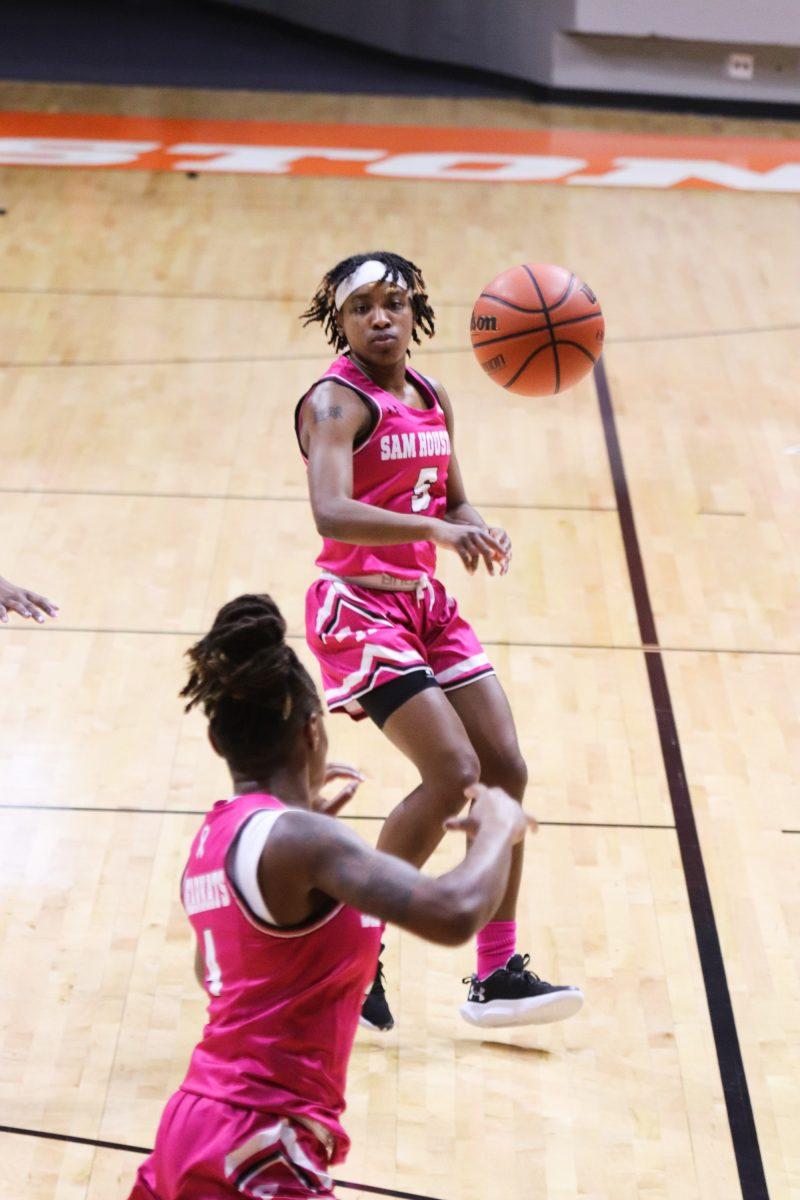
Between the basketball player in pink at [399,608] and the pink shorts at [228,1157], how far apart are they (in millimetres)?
1550

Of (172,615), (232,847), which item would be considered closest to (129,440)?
(172,615)

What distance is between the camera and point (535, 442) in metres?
8.32

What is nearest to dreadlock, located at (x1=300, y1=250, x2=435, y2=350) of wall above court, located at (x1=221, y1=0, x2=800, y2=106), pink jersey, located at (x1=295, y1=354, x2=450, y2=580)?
pink jersey, located at (x1=295, y1=354, x2=450, y2=580)

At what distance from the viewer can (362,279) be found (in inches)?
173

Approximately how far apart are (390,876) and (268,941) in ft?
1.10

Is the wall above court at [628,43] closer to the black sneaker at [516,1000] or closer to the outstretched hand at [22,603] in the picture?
the outstretched hand at [22,603]

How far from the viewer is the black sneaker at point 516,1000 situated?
4250 millimetres

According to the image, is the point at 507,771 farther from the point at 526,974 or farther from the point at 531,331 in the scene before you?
the point at 531,331

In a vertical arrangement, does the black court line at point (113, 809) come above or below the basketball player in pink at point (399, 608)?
below

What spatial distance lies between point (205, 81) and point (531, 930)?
1275 centimetres

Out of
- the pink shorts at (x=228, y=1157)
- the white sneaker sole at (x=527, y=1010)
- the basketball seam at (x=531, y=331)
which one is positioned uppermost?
the pink shorts at (x=228, y=1157)

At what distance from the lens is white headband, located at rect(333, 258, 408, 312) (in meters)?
4.39

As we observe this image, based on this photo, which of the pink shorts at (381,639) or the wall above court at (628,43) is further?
the wall above court at (628,43)

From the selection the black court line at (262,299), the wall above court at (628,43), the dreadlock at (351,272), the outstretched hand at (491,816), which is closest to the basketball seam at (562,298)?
the dreadlock at (351,272)
